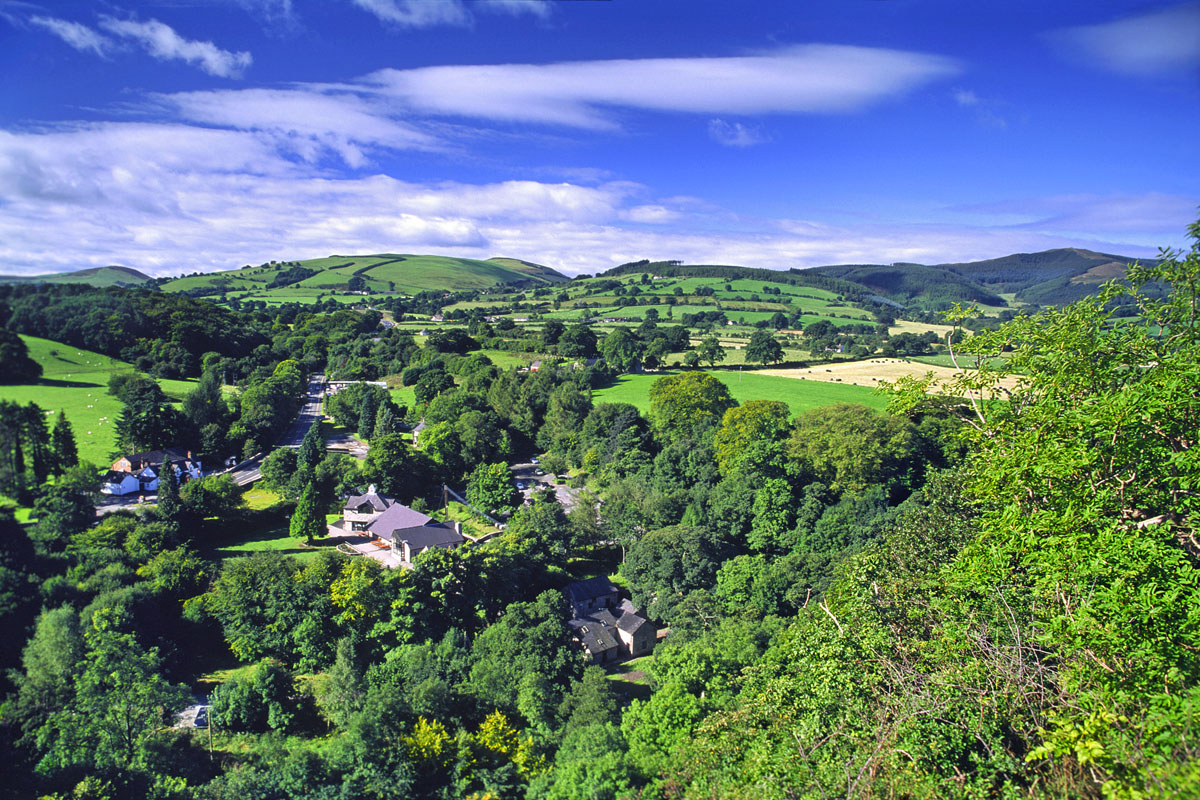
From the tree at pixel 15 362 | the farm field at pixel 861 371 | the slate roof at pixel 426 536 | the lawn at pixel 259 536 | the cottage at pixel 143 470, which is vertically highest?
the tree at pixel 15 362

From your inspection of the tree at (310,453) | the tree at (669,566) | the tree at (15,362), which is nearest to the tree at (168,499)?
the tree at (310,453)

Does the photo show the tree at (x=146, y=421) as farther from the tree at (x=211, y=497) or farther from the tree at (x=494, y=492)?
the tree at (x=494, y=492)

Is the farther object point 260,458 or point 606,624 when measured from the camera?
point 260,458

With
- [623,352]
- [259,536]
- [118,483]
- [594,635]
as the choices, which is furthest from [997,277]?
[118,483]

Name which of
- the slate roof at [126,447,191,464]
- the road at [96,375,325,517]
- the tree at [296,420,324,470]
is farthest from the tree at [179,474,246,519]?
the tree at [296,420,324,470]

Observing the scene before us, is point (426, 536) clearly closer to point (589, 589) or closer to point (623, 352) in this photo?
point (589, 589)

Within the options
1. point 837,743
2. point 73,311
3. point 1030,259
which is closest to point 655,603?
point 837,743

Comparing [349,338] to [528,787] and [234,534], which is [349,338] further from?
[528,787]
